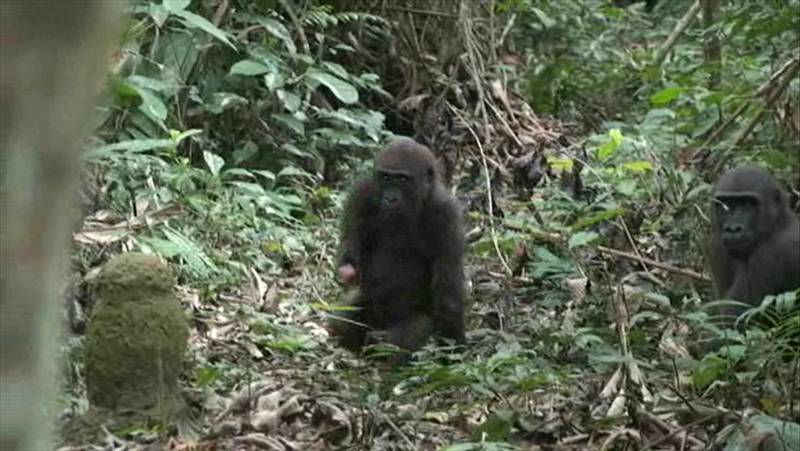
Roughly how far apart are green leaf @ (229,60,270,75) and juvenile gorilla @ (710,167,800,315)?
405 cm

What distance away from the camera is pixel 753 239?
8375 millimetres

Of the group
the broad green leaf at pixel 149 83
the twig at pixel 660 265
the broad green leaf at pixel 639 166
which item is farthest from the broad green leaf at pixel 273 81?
the twig at pixel 660 265

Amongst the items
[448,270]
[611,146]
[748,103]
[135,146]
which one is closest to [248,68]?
[135,146]

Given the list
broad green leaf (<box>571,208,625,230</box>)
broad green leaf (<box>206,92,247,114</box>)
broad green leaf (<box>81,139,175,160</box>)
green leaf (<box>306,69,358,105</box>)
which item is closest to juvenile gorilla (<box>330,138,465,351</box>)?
broad green leaf (<box>571,208,625,230</box>)

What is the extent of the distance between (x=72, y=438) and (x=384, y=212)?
2.96 m

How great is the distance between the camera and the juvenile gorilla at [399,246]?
830 centimetres

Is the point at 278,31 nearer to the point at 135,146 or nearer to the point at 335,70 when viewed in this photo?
the point at 335,70

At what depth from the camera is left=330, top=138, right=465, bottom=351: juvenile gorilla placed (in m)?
8.30

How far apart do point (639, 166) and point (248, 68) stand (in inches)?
129

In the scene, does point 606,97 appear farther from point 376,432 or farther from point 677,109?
point 376,432

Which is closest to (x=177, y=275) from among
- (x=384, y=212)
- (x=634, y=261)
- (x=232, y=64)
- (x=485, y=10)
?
(x=384, y=212)

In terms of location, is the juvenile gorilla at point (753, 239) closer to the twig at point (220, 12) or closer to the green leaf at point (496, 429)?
the green leaf at point (496, 429)

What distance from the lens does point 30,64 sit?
184cm

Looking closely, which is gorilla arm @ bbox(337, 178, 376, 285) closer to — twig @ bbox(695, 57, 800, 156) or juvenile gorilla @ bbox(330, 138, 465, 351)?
juvenile gorilla @ bbox(330, 138, 465, 351)
